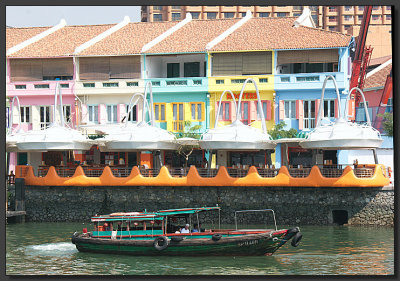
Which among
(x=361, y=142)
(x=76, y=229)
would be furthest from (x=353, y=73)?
(x=76, y=229)

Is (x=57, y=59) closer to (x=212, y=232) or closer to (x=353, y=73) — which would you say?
(x=353, y=73)

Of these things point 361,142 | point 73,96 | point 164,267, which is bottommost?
point 164,267

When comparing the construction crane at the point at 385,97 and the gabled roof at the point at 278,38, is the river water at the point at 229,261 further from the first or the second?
the construction crane at the point at 385,97

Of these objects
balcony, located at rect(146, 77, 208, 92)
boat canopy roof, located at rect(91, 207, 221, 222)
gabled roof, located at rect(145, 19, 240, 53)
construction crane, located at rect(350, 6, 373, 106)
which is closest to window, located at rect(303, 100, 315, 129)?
balcony, located at rect(146, 77, 208, 92)

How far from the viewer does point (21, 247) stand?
112 feet

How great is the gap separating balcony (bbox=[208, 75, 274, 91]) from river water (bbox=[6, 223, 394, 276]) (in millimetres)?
15628

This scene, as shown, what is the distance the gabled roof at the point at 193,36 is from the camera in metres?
51.3

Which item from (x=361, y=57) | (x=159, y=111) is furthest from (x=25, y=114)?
(x=361, y=57)

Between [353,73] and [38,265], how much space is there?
32.3 meters

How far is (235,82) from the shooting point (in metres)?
50.3

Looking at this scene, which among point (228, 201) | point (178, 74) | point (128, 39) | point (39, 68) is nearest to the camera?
point (228, 201)

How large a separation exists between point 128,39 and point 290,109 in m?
12.2

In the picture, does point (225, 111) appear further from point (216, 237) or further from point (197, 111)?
point (216, 237)

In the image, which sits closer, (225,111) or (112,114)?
(225,111)
